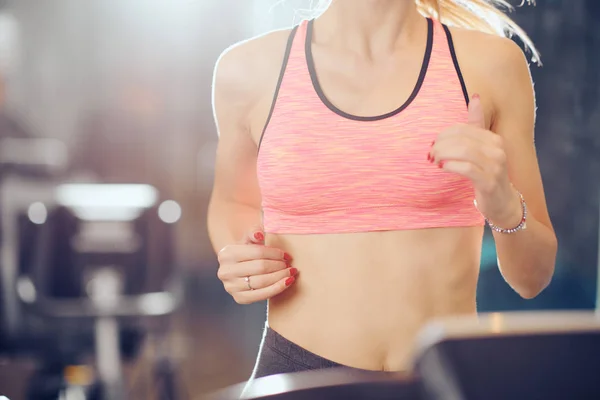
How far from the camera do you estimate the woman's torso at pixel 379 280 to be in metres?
0.93

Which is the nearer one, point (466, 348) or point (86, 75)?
point (466, 348)

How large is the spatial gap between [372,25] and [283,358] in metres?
0.49

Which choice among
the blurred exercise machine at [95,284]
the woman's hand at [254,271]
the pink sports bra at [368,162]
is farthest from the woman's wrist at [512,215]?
the blurred exercise machine at [95,284]

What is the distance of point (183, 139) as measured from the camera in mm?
3982

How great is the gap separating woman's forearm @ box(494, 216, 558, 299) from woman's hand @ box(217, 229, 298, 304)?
28 cm

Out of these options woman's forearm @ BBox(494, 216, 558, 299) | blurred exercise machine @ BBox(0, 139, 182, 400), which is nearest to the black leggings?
woman's forearm @ BBox(494, 216, 558, 299)

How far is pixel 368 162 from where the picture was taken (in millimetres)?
938

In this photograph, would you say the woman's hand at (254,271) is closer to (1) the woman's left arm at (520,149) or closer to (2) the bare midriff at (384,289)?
(2) the bare midriff at (384,289)

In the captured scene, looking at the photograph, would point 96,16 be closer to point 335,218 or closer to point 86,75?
point 86,75

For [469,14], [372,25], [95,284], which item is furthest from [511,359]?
[95,284]

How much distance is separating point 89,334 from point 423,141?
1968mm

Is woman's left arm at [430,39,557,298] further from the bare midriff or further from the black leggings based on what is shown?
the black leggings

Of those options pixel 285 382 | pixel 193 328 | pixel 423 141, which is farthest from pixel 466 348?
pixel 193 328

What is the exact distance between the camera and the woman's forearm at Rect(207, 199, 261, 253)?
113cm
